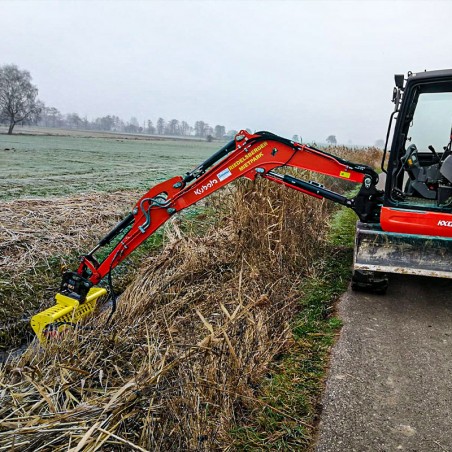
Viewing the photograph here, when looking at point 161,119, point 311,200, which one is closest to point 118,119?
point 161,119

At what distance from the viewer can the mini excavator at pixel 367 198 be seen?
4.61m

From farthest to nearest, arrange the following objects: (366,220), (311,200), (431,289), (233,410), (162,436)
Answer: (311,200) < (431,289) < (366,220) < (233,410) < (162,436)

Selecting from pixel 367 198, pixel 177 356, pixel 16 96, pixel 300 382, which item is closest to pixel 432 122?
pixel 367 198

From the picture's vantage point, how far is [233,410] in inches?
117

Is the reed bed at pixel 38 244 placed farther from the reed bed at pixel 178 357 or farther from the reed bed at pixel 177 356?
the reed bed at pixel 177 356

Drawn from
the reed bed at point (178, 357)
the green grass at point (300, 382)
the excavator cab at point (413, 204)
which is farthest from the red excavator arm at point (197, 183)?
the green grass at point (300, 382)

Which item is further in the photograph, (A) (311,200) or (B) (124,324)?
(A) (311,200)

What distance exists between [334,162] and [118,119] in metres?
139

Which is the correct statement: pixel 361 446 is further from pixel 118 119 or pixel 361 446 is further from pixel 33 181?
pixel 118 119

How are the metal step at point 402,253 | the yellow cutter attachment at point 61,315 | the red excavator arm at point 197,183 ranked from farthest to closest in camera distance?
the metal step at point 402,253 → the red excavator arm at point 197,183 → the yellow cutter attachment at point 61,315

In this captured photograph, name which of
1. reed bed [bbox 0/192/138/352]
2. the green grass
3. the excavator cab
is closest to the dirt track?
the green grass

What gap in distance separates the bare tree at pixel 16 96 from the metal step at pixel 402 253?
68.8 metres

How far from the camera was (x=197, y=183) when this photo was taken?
4613mm

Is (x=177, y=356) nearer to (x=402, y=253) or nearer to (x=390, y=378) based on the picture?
(x=390, y=378)
